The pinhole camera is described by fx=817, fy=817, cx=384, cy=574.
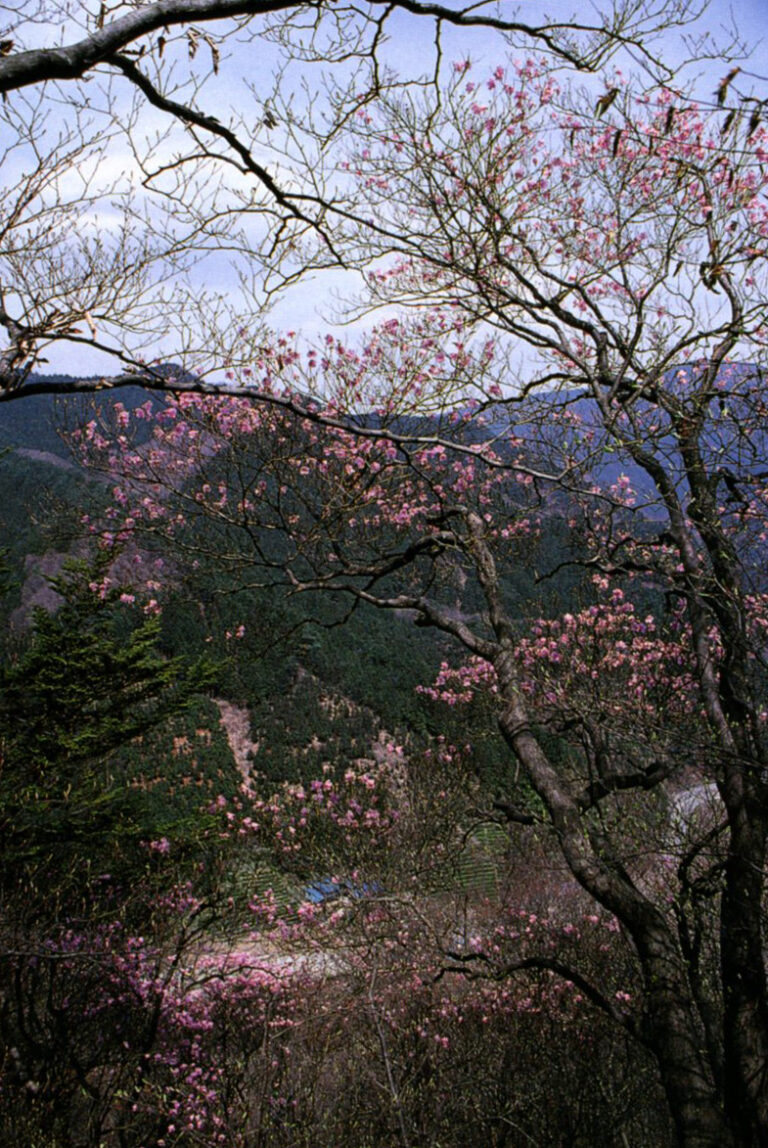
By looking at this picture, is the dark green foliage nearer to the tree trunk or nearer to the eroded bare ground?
the tree trunk

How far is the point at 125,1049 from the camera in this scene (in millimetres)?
6461

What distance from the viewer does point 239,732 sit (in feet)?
57.8

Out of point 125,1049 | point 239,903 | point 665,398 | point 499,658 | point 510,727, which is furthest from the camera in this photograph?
point 239,903

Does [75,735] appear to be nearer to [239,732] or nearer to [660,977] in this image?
[660,977]

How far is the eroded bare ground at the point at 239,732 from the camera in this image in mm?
16359

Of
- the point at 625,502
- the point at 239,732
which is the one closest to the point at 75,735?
the point at 625,502

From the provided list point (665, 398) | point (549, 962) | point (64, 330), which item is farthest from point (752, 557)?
point (64, 330)

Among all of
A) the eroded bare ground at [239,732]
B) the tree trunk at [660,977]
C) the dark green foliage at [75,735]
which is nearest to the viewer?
the tree trunk at [660,977]

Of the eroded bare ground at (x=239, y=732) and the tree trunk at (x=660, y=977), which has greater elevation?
the eroded bare ground at (x=239, y=732)

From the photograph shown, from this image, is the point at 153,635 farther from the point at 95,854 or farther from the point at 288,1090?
the point at 288,1090

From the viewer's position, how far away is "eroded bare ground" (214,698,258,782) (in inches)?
644

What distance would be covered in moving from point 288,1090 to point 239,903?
150 inches

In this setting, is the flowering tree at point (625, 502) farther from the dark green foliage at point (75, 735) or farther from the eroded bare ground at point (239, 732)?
the eroded bare ground at point (239, 732)

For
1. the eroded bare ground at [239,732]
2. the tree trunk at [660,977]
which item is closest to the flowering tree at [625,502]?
the tree trunk at [660,977]
